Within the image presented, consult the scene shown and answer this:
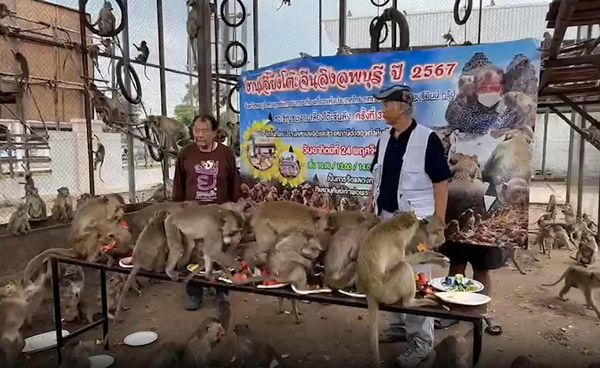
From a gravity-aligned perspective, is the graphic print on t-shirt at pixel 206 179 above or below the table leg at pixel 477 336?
above

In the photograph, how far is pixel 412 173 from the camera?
3092mm

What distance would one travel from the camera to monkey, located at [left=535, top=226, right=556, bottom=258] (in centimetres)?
632

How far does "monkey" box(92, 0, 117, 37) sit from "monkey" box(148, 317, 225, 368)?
12.8 ft

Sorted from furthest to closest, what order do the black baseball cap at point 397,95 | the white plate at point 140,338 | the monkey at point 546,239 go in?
the monkey at point 546,239 → the white plate at point 140,338 → the black baseball cap at point 397,95

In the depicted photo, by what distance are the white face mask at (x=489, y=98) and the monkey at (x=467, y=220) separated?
844mm

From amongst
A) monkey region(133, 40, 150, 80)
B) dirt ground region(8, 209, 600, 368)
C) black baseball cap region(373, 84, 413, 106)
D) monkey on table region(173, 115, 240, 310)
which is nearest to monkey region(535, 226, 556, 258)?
dirt ground region(8, 209, 600, 368)

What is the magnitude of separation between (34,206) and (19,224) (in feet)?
2.03

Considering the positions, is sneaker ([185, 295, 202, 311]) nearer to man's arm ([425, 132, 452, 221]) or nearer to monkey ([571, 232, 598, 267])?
man's arm ([425, 132, 452, 221])

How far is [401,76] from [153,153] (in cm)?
393

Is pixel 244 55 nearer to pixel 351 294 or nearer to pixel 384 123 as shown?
pixel 384 123

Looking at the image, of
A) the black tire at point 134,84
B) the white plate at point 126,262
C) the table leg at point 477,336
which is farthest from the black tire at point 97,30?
the table leg at point 477,336

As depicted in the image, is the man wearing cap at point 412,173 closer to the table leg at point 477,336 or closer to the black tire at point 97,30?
the table leg at point 477,336

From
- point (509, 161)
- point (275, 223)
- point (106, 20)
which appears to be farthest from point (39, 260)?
point (509, 161)

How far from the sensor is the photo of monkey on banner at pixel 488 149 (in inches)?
132
